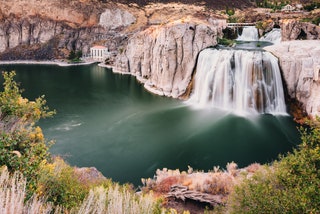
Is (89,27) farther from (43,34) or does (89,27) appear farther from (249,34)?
(249,34)

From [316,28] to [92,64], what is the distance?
49.0 metres

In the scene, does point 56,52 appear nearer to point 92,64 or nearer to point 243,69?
point 92,64

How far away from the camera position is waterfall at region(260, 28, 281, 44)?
49.2m

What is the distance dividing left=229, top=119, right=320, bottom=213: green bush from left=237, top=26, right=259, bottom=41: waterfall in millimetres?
46965

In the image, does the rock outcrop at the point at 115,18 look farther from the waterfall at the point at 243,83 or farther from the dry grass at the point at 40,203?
the dry grass at the point at 40,203

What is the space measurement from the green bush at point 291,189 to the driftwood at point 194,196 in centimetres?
289

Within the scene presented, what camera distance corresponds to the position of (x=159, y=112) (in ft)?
110

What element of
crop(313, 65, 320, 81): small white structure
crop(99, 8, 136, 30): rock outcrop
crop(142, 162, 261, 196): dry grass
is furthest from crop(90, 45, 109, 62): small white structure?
crop(142, 162, 261, 196): dry grass

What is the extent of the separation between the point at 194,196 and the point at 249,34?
153ft

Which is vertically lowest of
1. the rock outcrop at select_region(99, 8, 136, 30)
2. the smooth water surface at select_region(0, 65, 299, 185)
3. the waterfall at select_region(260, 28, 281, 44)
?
the smooth water surface at select_region(0, 65, 299, 185)

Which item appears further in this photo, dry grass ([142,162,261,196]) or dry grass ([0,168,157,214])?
dry grass ([142,162,261,196])

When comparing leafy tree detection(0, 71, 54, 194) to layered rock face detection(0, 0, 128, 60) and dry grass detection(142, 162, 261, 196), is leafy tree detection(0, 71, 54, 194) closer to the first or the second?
dry grass detection(142, 162, 261, 196)

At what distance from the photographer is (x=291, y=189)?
8.59 meters

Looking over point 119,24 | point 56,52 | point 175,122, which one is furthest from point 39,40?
point 175,122
